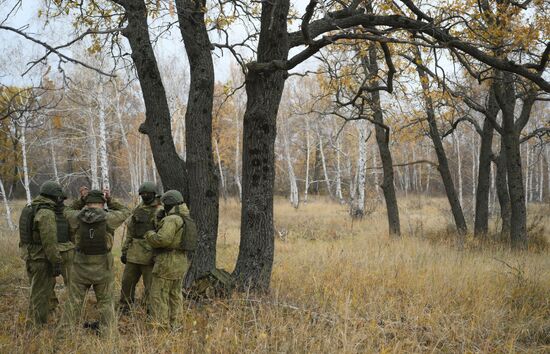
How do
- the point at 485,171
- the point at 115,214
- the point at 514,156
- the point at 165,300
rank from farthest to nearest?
the point at 485,171
the point at 514,156
the point at 115,214
the point at 165,300

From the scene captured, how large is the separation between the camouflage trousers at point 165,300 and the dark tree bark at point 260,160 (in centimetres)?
76

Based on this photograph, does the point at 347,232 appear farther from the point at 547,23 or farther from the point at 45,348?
the point at 45,348

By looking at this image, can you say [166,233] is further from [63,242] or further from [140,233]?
[63,242]

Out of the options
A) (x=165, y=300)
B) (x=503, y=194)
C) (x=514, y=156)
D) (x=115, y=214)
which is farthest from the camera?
(x=503, y=194)

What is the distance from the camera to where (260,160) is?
4.75 meters

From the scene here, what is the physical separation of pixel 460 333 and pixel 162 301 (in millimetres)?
3121

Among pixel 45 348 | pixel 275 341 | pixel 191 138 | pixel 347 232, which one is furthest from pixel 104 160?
pixel 275 341

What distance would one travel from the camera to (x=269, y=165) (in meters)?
4.77

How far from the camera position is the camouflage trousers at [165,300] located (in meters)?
4.27

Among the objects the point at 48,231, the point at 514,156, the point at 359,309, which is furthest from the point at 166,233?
the point at 514,156

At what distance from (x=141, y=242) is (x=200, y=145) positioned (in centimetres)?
140

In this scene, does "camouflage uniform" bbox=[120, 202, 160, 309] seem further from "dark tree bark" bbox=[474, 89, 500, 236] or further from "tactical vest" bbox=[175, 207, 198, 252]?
"dark tree bark" bbox=[474, 89, 500, 236]

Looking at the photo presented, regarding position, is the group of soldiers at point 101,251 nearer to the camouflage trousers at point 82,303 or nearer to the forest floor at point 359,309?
the camouflage trousers at point 82,303

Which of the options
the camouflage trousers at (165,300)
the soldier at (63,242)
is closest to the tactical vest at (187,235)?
the camouflage trousers at (165,300)
